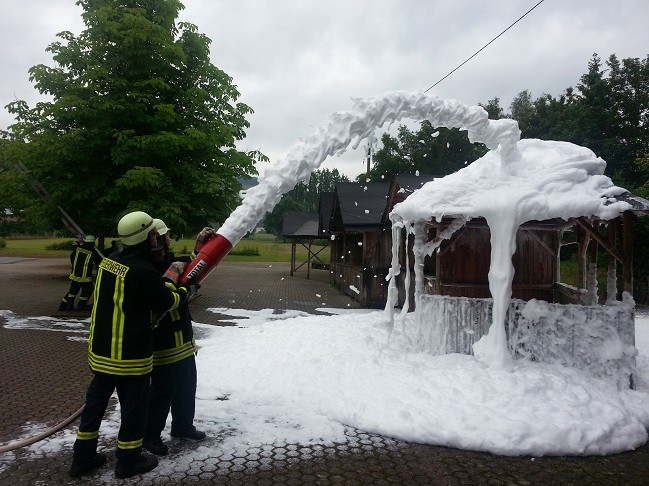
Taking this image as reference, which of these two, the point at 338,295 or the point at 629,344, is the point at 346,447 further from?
the point at 338,295

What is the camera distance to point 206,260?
164 inches

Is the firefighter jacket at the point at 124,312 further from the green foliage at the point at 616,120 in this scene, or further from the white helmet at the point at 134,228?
the green foliage at the point at 616,120

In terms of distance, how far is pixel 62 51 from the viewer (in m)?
13.1

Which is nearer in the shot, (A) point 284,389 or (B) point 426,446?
(B) point 426,446

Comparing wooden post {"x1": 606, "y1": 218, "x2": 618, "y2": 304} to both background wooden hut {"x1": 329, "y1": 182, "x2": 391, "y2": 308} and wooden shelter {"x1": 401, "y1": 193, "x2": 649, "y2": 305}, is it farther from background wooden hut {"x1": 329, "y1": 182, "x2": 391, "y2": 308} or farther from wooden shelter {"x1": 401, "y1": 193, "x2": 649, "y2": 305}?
background wooden hut {"x1": 329, "y1": 182, "x2": 391, "y2": 308}

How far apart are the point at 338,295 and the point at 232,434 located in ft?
43.3

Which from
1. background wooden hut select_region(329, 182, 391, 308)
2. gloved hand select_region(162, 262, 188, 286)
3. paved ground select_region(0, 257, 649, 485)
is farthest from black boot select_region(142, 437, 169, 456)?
background wooden hut select_region(329, 182, 391, 308)

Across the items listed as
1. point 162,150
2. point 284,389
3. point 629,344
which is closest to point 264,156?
point 162,150

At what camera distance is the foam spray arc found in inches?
175

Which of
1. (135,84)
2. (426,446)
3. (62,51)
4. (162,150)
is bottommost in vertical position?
(426,446)

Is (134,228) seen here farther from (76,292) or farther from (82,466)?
(76,292)

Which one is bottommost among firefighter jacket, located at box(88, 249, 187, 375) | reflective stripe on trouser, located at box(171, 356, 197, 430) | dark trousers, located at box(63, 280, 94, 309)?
reflective stripe on trouser, located at box(171, 356, 197, 430)

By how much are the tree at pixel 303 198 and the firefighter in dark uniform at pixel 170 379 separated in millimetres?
50831

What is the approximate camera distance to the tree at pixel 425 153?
39281 mm
